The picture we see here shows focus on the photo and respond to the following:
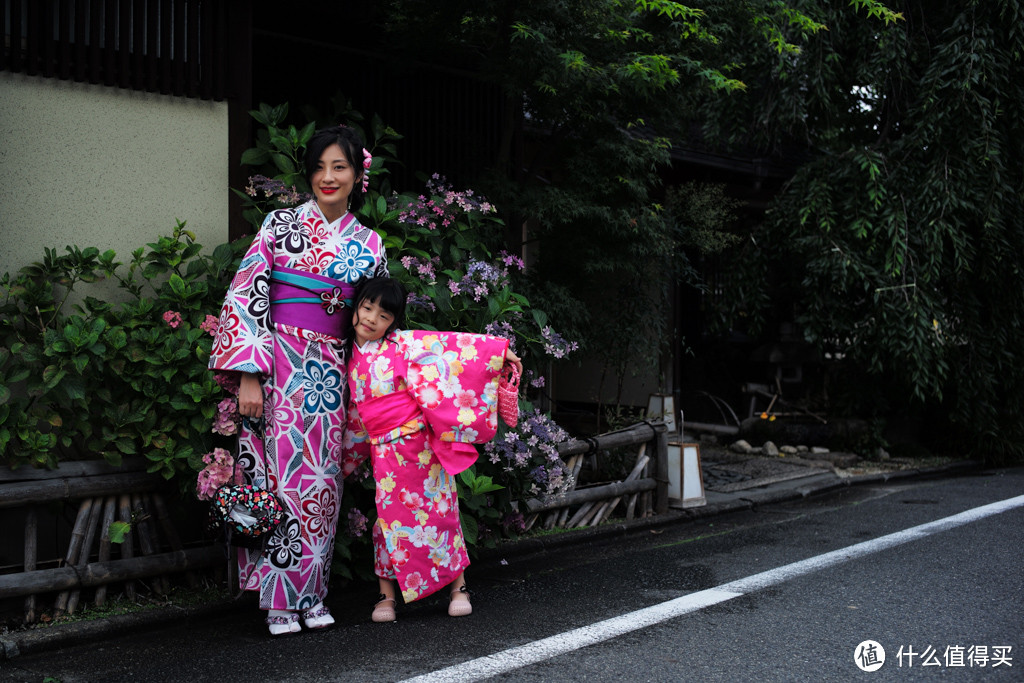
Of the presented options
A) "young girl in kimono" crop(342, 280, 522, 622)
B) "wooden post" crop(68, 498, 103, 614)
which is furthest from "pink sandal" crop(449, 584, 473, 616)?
"wooden post" crop(68, 498, 103, 614)

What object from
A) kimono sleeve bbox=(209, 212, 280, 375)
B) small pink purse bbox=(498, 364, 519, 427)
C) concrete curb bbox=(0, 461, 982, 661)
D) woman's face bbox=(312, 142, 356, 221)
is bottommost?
concrete curb bbox=(0, 461, 982, 661)

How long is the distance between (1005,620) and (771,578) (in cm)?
122

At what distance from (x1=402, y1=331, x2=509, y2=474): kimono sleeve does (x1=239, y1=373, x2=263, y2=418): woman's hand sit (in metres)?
0.69

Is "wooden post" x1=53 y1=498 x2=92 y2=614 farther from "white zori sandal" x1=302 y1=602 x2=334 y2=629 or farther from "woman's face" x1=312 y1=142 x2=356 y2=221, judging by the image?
"woman's face" x1=312 y1=142 x2=356 y2=221

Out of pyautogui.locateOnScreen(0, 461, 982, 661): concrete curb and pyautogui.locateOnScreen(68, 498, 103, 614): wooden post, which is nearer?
pyautogui.locateOnScreen(0, 461, 982, 661): concrete curb

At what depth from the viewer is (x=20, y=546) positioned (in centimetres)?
462

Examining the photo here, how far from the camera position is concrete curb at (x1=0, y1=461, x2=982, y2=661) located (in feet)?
12.5

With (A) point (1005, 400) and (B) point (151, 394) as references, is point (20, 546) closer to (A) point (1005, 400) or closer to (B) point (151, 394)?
(B) point (151, 394)

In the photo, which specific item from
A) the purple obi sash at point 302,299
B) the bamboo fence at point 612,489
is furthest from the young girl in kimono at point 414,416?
the bamboo fence at point 612,489

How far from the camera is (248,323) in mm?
3898

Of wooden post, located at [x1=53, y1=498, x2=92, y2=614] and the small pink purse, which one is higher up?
Result: the small pink purse

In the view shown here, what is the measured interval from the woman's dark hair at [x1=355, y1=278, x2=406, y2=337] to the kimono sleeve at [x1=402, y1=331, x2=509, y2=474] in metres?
0.14

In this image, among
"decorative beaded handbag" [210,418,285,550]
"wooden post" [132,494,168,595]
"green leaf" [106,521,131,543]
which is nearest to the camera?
"decorative beaded handbag" [210,418,285,550]

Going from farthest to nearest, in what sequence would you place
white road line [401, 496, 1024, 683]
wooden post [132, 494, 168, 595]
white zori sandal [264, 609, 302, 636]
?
wooden post [132, 494, 168, 595]
white zori sandal [264, 609, 302, 636]
white road line [401, 496, 1024, 683]
